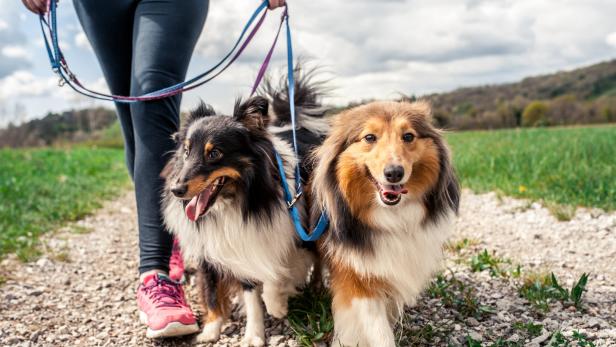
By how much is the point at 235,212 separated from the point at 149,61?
1.12 metres

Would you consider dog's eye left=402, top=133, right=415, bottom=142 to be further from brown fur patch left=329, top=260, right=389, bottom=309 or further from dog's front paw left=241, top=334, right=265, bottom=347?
dog's front paw left=241, top=334, right=265, bottom=347

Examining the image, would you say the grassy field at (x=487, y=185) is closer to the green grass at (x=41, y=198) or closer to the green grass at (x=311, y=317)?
the green grass at (x=41, y=198)

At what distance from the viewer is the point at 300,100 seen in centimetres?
412

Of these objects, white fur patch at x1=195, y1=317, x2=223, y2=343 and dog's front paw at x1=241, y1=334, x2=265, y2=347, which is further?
white fur patch at x1=195, y1=317, x2=223, y2=343

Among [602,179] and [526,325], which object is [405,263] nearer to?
[526,325]

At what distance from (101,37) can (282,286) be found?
2016 mm

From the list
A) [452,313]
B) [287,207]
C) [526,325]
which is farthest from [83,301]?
[526,325]

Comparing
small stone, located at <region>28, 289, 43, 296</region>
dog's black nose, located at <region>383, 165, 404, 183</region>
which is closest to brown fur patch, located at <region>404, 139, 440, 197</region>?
dog's black nose, located at <region>383, 165, 404, 183</region>

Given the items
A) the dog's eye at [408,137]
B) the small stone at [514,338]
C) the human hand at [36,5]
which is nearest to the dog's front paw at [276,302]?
the dog's eye at [408,137]

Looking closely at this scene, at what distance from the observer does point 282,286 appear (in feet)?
10.8

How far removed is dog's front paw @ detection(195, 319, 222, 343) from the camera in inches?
129

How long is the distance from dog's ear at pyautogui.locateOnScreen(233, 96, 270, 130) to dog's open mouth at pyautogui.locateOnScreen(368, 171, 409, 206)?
883mm

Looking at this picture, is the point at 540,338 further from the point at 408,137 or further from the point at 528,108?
the point at 528,108

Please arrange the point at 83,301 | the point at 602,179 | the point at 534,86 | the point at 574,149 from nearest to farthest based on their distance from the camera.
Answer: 1. the point at 83,301
2. the point at 602,179
3. the point at 574,149
4. the point at 534,86
